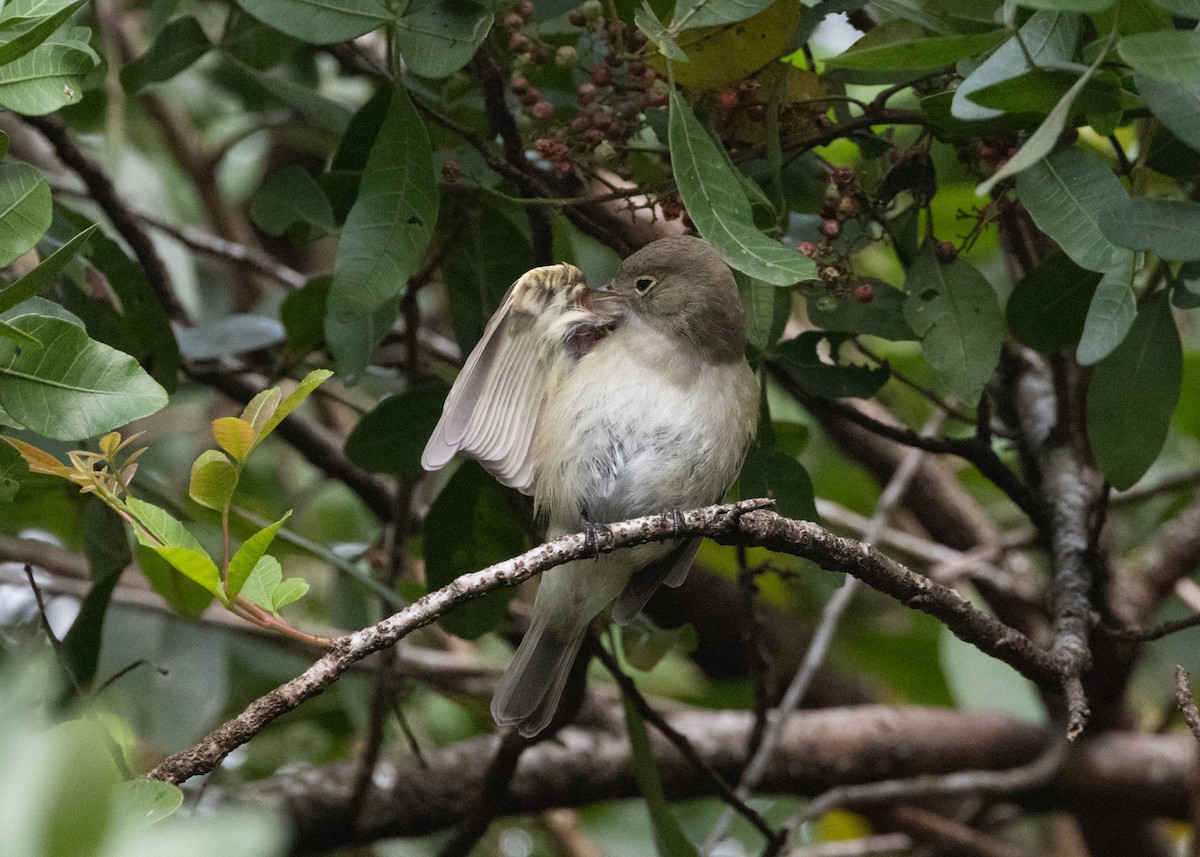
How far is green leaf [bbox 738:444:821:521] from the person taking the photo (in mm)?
2697

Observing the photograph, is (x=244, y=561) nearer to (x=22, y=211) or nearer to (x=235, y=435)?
(x=235, y=435)

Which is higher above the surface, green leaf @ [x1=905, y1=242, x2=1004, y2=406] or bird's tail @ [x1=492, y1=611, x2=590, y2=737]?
green leaf @ [x1=905, y1=242, x2=1004, y2=406]

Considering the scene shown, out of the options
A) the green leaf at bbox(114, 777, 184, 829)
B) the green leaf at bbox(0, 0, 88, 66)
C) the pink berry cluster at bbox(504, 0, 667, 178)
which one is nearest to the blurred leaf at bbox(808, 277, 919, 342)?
the pink berry cluster at bbox(504, 0, 667, 178)

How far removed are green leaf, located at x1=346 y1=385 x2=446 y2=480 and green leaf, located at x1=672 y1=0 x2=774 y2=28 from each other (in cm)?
116

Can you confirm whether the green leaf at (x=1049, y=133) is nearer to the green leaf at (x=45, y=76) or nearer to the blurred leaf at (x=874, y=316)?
the blurred leaf at (x=874, y=316)

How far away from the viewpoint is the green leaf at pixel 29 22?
1779mm

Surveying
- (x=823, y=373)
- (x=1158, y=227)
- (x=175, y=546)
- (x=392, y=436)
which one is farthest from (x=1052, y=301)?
(x=175, y=546)

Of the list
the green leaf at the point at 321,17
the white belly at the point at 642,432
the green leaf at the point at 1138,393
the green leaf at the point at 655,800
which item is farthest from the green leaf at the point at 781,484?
the green leaf at the point at 321,17

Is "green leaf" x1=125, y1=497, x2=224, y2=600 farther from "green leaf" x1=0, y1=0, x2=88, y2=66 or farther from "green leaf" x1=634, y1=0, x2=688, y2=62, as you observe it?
"green leaf" x1=634, y1=0, x2=688, y2=62

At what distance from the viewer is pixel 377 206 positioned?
2.29m

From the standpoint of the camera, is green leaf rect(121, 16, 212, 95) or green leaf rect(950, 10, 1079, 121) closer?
green leaf rect(950, 10, 1079, 121)

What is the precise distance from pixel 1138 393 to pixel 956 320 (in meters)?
0.36

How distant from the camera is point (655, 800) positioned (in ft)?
9.91

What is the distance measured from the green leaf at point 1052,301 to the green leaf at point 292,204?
1.47 metres
